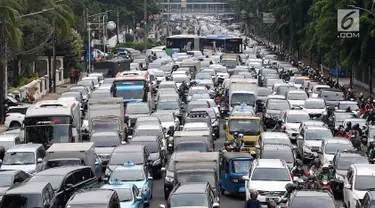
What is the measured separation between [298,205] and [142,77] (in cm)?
3265

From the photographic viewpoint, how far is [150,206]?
98.9ft

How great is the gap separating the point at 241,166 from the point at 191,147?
4231mm

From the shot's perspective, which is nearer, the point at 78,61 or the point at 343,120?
the point at 343,120

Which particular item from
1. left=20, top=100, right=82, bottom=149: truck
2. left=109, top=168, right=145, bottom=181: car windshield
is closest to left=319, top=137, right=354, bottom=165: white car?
left=109, top=168, right=145, bottom=181: car windshield

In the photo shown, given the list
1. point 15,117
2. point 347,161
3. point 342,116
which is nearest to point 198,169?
point 347,161

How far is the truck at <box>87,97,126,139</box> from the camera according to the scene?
142ft

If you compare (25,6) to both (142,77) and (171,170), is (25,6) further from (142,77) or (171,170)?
(171,170)

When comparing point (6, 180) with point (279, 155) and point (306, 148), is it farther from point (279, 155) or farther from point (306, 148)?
point (306, 148)

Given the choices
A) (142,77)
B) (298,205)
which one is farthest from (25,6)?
(298,205)

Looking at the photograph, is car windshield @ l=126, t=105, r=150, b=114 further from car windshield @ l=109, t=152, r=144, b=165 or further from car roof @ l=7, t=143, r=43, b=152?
car windshield @ l=109, t=152, r=144, b=165

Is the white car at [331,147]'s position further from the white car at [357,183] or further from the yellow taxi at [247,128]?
the white car at [357,183]

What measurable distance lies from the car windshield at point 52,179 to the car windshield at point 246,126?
46.4ft

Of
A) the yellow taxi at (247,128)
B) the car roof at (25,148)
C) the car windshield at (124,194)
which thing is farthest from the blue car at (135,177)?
the yellow taxi at (247,128)

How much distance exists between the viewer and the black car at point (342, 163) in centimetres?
3089
